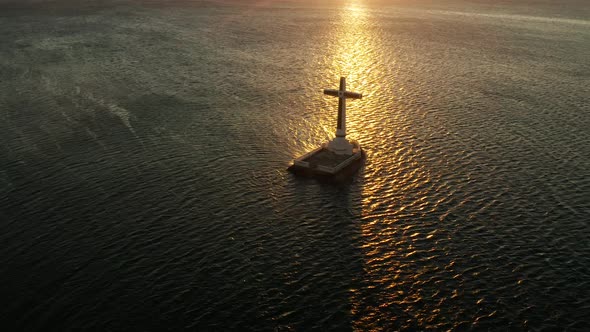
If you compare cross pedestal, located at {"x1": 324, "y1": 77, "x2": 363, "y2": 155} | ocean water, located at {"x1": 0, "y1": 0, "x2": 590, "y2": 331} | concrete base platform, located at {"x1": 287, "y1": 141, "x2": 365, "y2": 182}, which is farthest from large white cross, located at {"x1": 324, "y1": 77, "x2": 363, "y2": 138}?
ocean water, located at {"x1": 0, "y1": 0, "x2": 590, "y2": 331}

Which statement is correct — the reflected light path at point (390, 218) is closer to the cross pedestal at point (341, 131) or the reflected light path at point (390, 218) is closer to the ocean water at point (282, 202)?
the ocean water at point (282, 202)

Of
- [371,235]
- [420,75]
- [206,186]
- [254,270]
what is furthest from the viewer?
[420,75]

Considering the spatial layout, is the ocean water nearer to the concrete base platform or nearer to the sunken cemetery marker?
the concrete base platform

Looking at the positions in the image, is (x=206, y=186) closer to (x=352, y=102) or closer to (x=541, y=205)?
(x=541, y=205)

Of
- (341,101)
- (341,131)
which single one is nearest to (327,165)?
(341,131)

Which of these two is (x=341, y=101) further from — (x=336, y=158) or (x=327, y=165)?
(x=327, y=165)

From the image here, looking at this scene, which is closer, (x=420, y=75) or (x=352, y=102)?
(x=352, y=102)

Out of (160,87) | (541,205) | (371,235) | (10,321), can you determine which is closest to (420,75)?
(160,87)
